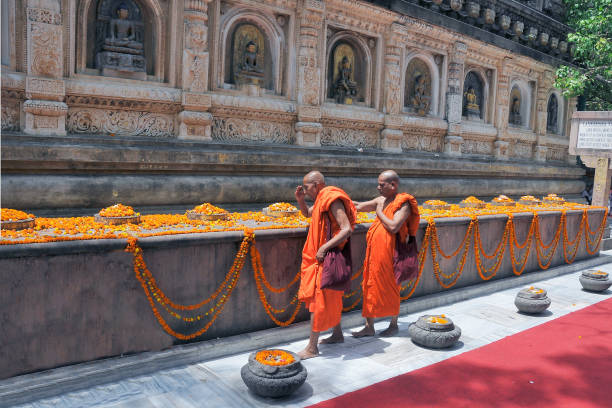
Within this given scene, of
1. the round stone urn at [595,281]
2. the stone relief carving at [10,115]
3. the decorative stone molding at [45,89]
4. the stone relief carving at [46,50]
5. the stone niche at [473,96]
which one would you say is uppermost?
the stone niche at [473,96]

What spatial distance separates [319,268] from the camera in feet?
16.1

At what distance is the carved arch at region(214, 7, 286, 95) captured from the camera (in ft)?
28.3

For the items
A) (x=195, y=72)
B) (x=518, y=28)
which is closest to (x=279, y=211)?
(x=195, y=72)

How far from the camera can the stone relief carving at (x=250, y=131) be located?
8617 millimetres

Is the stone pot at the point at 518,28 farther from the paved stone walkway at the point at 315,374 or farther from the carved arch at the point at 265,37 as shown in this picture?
the paved stone walkway at the point at 315,374

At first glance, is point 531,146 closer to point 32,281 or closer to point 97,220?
point 97,220

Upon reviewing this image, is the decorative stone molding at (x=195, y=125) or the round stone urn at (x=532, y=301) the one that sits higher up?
the decorative stone molding at (x=195, y=125)

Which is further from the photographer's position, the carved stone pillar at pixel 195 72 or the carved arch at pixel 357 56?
the carved arch at pixel 357 56

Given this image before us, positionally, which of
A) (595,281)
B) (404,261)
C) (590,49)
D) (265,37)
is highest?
(590,49)

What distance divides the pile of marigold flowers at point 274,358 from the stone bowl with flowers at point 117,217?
2052 millimetres

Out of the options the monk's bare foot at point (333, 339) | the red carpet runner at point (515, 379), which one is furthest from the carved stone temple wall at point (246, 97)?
the red carpet runner at point (515, 379)

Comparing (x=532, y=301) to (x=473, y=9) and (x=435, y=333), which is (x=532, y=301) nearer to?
(x=435, y=333)

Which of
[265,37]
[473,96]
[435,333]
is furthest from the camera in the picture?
[473,96]

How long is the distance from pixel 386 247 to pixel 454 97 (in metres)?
8.63
